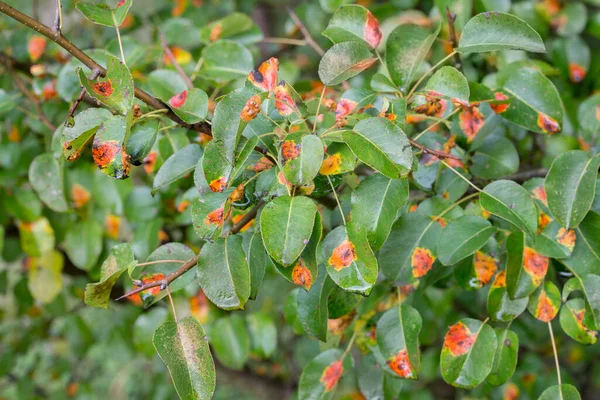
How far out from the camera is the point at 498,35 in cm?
56

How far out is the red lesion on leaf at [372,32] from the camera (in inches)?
25.5

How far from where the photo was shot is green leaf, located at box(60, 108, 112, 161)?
19.4 inches

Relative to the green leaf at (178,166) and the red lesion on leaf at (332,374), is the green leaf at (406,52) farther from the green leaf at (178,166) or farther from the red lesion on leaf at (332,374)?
the red lesion on leaf at (332,374)

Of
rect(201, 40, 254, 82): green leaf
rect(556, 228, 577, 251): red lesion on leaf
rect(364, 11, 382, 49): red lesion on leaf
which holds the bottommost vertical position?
rect(556, 228, 577, 251): red lesion on leaf

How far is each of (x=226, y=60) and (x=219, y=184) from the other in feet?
1.15

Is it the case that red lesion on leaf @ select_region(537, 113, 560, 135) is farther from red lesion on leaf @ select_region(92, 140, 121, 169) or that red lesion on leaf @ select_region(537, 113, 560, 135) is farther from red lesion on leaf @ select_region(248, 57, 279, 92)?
red lesion on leaf @ select_region(92, 140, 121, 169)

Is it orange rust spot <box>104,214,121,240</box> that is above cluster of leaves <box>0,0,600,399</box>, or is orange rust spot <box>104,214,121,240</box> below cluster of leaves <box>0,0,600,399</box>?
below

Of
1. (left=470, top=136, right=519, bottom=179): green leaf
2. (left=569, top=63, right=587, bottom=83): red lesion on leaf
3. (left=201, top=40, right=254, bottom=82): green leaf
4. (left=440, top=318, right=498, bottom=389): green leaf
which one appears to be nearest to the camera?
(left=440, top=318, right=498, bottom=389): green leaf

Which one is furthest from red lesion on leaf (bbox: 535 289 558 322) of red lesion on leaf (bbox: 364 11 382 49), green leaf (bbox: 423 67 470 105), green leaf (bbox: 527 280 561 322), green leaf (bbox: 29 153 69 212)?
green leaf (bbox: 29 153 69 212)

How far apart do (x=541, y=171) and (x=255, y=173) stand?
0.36 metres

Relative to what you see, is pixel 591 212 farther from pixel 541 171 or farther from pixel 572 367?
pixel 572 367

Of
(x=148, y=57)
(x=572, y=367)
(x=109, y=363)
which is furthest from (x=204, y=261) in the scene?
(x=109, y=363)

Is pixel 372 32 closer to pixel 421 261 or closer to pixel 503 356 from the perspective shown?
pixel 421 261

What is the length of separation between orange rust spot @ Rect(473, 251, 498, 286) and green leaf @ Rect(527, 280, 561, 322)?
45 mm
